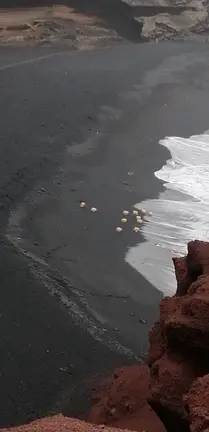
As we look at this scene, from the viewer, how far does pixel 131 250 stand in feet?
31.4

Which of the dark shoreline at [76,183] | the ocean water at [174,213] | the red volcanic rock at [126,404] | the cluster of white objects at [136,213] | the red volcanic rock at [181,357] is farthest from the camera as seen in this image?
the cluster of white objects at [136,213]

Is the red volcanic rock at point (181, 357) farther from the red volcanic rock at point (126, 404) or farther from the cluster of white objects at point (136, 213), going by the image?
the cluster of white objects at point (136, 213)

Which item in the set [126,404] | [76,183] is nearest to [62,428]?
[126,404]

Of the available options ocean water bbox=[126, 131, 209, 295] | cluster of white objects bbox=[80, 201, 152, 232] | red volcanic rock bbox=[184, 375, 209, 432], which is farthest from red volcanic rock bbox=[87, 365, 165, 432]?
cluster of white objects bbox=[80, 201, 152, 232]


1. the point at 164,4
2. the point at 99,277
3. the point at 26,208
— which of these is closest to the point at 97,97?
the point at 26,208

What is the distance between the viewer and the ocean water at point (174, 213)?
9.25m

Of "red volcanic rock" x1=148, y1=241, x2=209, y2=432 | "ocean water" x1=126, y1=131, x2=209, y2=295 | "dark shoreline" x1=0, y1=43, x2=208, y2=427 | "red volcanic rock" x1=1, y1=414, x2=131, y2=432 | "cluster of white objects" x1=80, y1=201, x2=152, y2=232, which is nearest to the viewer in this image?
"red volcanic rock" x1=1, y1=414, x2=131, y2=432

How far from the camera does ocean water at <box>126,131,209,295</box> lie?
925 cm

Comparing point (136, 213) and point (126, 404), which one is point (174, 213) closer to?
point (136, 213)

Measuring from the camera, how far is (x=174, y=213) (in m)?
11.1

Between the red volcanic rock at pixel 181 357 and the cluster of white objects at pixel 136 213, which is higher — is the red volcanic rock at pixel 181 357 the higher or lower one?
the higher one

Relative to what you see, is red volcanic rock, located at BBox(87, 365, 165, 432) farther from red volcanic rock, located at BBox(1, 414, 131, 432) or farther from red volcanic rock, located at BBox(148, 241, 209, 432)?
red volcanic rock, located at BBox(1, 414, 131, 432)

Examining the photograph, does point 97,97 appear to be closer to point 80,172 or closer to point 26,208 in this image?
point 80,172

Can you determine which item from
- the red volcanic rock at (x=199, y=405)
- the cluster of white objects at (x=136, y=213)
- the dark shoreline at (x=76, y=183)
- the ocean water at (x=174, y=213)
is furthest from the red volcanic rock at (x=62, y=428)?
the cluster of white objects at (x=136, y=213)
